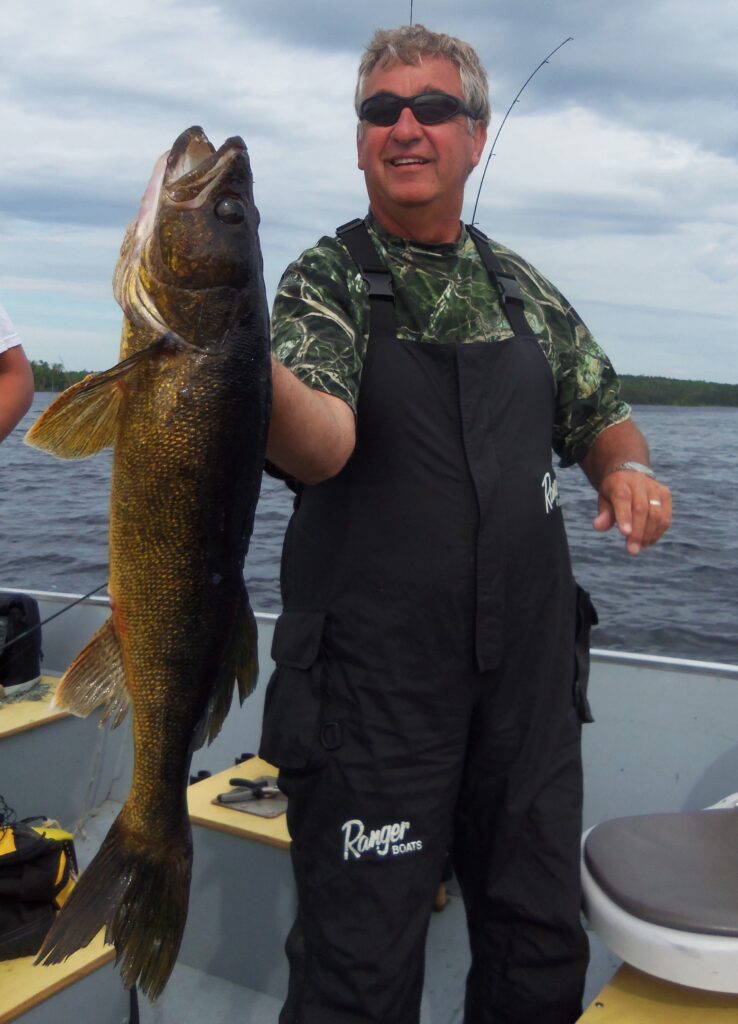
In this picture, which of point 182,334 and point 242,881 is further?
point 242,881

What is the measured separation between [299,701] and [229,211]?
114 centimetres

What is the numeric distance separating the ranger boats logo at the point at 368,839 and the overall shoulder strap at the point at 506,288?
1294mm

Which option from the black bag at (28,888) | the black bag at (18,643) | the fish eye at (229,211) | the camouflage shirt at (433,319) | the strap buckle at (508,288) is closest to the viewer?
the fish eye at (229,211)

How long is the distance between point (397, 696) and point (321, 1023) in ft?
2.59

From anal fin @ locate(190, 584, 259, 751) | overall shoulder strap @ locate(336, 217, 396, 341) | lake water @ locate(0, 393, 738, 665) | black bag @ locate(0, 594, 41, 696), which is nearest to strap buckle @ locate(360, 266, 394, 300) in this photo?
overall shoulder strap @ locate(336, 217, 396, 341)

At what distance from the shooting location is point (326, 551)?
2.39 m

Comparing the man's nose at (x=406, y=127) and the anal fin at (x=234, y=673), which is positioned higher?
the man's nose at (x=406, y=127)

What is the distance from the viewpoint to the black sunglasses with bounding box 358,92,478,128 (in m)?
2.52

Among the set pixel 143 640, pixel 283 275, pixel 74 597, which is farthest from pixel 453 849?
pixel 74 597

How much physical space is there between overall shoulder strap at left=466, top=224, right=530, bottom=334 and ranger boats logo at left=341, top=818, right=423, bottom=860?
129cm

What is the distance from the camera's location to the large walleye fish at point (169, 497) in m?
1.69

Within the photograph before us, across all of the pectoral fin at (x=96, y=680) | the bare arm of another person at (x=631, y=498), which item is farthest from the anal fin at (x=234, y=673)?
the bare arm of another person at (x=631, y=498)

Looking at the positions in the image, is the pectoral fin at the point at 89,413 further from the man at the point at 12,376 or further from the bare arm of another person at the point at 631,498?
the man at the point at 12,376

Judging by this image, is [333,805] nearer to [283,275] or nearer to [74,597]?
[283,275]
